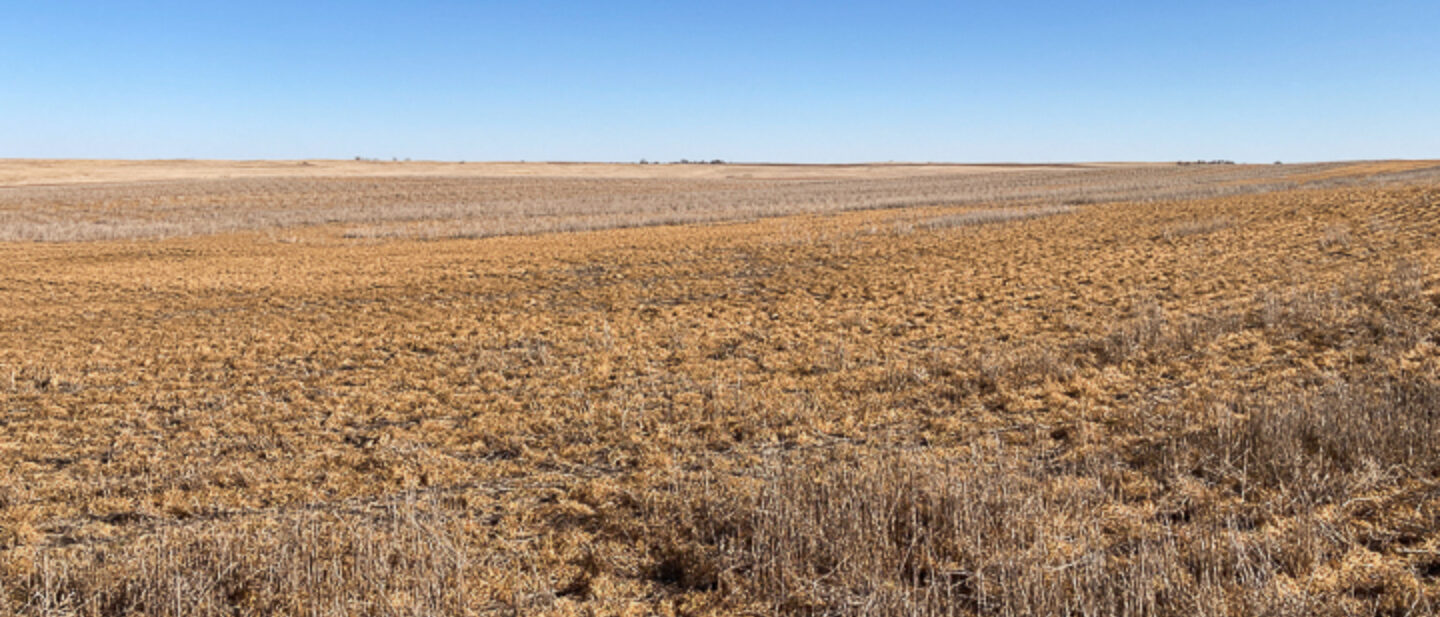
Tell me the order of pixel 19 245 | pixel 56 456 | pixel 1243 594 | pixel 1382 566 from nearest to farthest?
pixel 1243 594 < pixel 1382 566 < pixel 56 456 < pixel 19 245

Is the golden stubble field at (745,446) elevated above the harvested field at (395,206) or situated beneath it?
situated beneath

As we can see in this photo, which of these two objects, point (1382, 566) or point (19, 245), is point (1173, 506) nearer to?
point (1382, 566)

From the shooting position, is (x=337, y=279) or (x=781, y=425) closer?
(x=781, y=425)

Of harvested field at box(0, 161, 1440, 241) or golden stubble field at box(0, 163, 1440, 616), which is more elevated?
harvested field at box(0, 161, 1440, 241)

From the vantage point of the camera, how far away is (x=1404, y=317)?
10.9m

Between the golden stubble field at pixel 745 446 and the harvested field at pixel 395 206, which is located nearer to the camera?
the golden stubble field at pixel 745 446

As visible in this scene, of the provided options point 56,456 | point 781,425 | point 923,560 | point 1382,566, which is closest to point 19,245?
point 56,456

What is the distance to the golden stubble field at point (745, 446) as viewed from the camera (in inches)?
176

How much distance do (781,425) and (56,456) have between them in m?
6.96

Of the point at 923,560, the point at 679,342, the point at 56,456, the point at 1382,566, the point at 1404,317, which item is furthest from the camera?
the point at 679,342

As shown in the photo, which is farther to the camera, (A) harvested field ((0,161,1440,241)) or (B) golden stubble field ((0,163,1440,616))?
(A) harvested field ((0,161,1440,241))

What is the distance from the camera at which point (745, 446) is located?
24.1 ft

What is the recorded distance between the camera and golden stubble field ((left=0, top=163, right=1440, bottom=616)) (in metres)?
4.48

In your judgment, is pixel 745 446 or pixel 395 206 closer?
pixel 745 446
